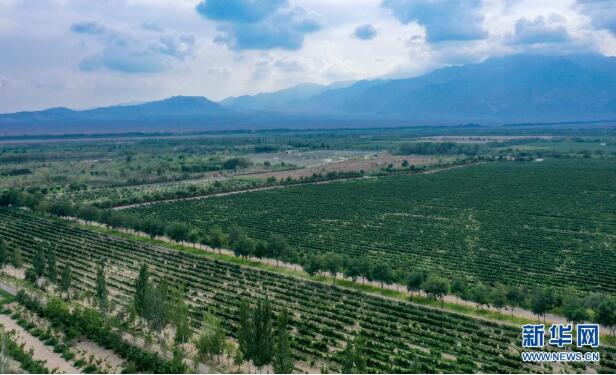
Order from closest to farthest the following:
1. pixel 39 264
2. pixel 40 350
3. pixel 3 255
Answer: pixel 40 350 → pixel 39 264 → pixel 3 255

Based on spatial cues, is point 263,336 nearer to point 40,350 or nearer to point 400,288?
point 40,350

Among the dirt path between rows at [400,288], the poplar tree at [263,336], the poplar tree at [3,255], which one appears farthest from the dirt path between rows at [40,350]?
the dirt path between rows at [400,288]

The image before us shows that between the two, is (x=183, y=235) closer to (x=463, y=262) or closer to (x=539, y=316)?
(x=463, y=262)

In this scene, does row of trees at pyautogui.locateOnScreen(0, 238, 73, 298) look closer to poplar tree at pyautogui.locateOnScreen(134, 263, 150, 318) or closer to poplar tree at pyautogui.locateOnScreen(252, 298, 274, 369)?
poplar tree at pyautogui.locateOnScreen(134, 263, 150, 318)

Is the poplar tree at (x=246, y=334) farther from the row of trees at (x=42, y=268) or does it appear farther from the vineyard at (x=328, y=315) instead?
the row of trees at (x=42, y=268)

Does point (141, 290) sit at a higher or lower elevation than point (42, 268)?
higher

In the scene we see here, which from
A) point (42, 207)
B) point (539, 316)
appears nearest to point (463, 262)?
point (539, 316)

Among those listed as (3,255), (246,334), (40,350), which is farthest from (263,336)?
(3,255)
